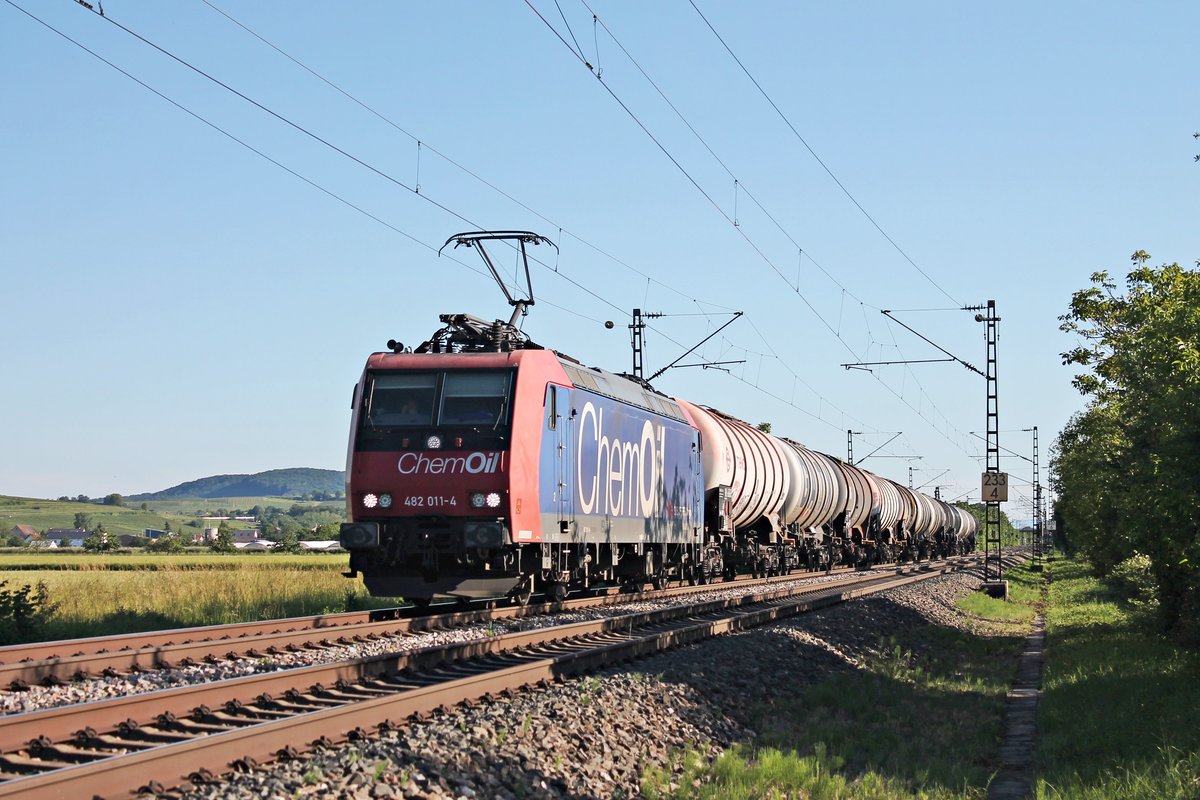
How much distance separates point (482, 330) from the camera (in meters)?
18.9

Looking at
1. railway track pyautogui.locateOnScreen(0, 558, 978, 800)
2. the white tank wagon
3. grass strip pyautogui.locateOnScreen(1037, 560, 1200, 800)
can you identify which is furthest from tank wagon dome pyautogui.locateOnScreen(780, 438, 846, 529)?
railway track pyautogui.locateOnScreen(0, 558, 978, 800)

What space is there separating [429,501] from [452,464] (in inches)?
23.7

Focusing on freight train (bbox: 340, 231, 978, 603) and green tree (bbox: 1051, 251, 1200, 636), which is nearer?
green tree (bbox: 1051, 251, 1200, 636)

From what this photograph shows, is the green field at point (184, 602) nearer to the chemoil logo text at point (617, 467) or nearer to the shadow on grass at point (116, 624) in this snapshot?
the shadow on grass at point (116, 624)

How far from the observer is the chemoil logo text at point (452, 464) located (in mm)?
16859

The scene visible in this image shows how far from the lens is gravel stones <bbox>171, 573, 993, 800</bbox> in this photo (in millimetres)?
7148

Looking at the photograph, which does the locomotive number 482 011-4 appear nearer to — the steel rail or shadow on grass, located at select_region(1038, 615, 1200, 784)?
the steel rail

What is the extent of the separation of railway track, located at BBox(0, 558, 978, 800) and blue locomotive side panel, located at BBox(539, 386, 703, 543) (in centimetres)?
468

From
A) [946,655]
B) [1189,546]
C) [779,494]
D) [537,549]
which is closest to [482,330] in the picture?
[537,549]

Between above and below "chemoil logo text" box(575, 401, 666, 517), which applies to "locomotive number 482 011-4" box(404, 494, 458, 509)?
below

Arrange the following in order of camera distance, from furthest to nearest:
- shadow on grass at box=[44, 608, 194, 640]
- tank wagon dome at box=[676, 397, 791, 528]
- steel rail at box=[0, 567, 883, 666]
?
tank wagon dome at box=[676, 397, 791, 528], shadow on grass at box=[44, 608, 194, 640], steel rail at box=[0, 567, 883, 666]

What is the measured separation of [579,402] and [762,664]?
21.4 ft

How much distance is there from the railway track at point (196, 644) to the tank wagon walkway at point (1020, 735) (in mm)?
6928

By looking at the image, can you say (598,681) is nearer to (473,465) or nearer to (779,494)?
(473,465)
